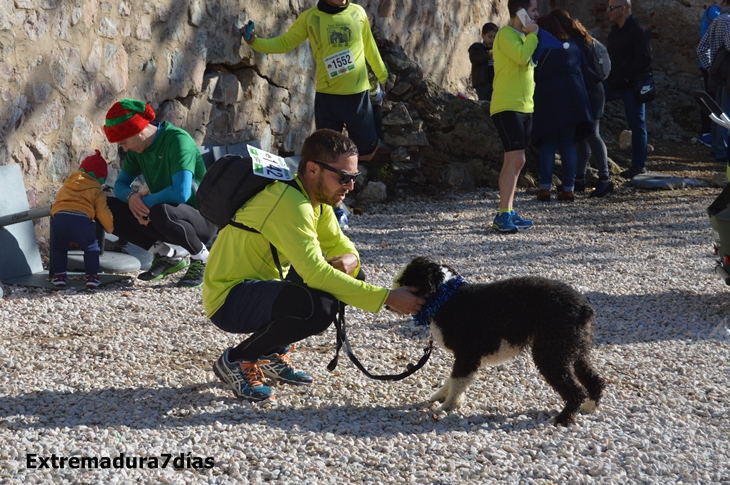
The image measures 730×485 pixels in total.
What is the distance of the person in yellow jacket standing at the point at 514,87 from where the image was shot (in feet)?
21.5

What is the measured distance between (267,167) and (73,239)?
236 centimetres

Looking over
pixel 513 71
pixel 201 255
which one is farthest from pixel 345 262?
pixel 513 71

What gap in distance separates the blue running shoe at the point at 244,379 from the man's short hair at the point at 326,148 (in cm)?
87

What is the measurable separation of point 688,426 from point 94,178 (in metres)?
3.83

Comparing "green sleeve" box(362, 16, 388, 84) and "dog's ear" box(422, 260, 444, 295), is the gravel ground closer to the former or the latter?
"dog's ear" box(422, 260, 444, 295)

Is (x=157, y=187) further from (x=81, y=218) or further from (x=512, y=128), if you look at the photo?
(x=512, y=128)

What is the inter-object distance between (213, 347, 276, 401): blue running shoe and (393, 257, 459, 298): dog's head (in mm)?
751

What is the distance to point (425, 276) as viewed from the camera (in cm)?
307

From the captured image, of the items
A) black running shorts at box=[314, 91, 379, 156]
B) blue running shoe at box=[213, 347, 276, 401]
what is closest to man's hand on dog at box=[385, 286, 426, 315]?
blue running shoe at box=[213, 347, 276, 401]

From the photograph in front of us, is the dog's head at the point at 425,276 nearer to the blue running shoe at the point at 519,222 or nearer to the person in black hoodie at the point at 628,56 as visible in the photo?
the blue running shoe at the point at 519,222

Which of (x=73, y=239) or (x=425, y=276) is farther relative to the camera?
(x=73, y=239)

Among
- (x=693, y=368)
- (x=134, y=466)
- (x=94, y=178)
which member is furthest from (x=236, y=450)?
(x=94, y=178)

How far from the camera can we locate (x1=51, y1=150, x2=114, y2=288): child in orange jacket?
4938 millimetres

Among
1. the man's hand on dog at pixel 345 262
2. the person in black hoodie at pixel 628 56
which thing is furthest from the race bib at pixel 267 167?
the person in black hoodie at pixel 628 56
